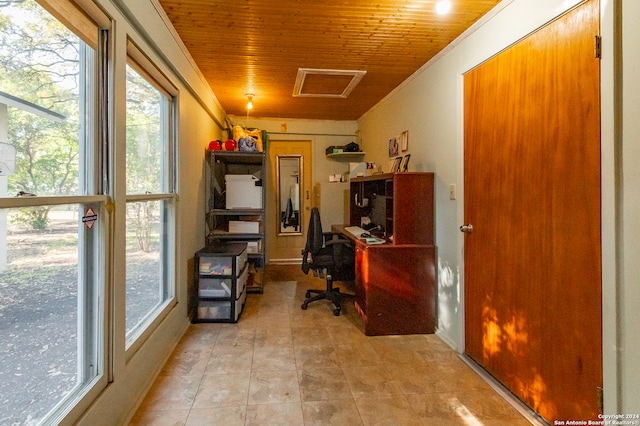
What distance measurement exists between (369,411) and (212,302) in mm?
1682

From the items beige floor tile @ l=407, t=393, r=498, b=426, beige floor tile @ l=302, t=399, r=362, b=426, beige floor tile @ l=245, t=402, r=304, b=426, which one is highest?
beige floor tile @ l=245, t=402, r=304, b=426

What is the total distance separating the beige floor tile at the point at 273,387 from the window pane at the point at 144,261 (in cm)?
80

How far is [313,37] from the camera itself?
2.33 m

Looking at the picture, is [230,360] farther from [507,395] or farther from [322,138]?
[322,138]

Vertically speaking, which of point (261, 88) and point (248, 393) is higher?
point (261, 88)

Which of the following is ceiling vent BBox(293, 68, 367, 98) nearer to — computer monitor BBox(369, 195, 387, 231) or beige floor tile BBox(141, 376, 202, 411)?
computer monitor BBox(369, 195, 387, 231)

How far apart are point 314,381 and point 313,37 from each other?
2.37 m

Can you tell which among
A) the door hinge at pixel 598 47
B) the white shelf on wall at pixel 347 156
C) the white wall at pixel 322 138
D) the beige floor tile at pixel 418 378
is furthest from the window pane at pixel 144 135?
the white shelf on wall at pixel 347 156

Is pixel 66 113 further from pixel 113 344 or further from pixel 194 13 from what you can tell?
pixel 194 13

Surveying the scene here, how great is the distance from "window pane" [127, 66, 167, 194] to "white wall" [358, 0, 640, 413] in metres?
2.15

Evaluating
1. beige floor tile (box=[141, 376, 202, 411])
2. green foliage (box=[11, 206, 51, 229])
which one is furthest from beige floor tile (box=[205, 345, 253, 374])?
green foliage (box=[11, 206, 51, 229])

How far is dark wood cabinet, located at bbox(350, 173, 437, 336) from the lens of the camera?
101 inches

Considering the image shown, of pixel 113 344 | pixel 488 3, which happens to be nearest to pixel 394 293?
pixel 113 344

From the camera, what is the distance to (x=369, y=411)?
1654mm
